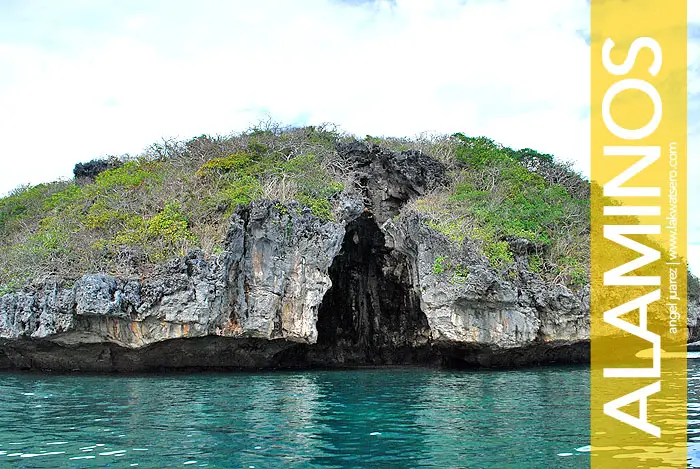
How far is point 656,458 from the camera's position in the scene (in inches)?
312

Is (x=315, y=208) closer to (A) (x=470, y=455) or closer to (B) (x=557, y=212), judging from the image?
(B) (x=557, y=212)

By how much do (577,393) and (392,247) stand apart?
11.1m

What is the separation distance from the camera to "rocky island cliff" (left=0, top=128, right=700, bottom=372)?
19750mm

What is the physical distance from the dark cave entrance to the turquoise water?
8933mm

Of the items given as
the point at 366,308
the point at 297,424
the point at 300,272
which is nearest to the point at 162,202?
the point at 300,272

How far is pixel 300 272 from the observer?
69.7ft

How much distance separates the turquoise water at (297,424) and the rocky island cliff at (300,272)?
2.96 m

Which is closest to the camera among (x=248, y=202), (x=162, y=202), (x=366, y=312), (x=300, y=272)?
(x=300, y=272)

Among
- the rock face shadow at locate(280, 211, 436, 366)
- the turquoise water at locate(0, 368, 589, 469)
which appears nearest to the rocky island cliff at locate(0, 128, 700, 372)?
the rock face shadow at locate(280, 211, 436, 366)

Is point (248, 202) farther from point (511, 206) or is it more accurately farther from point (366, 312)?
point (511, 206)

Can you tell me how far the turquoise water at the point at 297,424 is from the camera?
26.9ft

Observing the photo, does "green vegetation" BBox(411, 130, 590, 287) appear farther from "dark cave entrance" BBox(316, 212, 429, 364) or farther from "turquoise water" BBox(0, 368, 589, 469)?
"turquoise water" BBox(0, 368, 589, 469)

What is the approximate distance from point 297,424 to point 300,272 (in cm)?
1080

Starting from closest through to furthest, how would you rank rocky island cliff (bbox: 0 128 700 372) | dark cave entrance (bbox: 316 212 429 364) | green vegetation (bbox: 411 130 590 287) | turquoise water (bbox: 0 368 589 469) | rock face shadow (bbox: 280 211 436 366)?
turquoise water (bbox: 0 368 589 469) < rocky island cliff (bbox: 0 128 700 372) < green vegetation (bbox: 411 130 590 287) < rock face shadow (bbox: 280 211 436 366) < dark cave entrance (bbox: 316 212 429 364)
